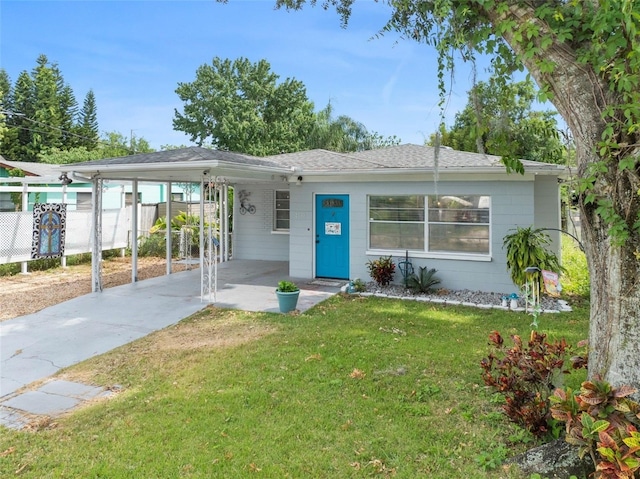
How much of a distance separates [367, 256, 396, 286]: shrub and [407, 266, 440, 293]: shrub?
20.3 inches

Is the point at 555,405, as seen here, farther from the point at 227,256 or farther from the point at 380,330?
the point at 227,256

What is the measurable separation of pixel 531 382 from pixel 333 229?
7356 millimetres

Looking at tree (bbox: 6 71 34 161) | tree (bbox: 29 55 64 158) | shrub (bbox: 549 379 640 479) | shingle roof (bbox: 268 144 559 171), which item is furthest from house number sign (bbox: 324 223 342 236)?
tree (bbox: 29 55 64 158)

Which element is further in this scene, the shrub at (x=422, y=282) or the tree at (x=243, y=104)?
the tree at (x=243, y=104)

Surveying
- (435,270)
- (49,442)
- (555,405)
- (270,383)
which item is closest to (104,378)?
(49,442)

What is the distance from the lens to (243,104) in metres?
26.7

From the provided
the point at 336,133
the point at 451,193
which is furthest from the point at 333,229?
the point at 336,133

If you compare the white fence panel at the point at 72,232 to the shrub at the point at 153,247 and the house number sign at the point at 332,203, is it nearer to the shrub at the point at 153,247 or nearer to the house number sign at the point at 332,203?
the shrub at the point at 153,247

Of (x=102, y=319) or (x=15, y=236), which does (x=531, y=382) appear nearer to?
(x=102, y=319)

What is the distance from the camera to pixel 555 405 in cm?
308

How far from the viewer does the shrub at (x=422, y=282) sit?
9.19 m

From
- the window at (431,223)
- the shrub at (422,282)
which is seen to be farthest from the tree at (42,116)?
the shrub at (422,282)

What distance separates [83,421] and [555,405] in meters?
3.92

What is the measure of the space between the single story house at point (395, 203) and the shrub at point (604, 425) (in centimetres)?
577
